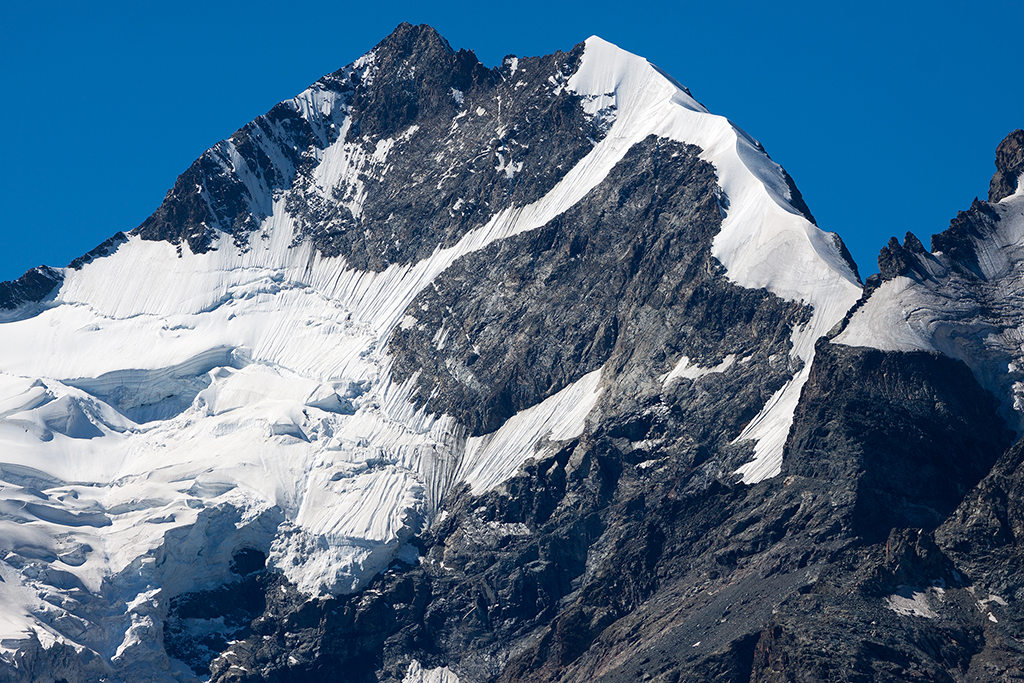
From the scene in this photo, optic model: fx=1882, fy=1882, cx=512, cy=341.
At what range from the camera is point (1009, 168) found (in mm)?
197500

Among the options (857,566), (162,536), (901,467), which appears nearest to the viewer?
(857,566)

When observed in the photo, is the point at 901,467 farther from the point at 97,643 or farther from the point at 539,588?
the point at 97,643

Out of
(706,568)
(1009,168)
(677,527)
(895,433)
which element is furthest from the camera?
(1009,168)

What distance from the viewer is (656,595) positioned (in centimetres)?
16975

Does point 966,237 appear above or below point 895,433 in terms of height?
above

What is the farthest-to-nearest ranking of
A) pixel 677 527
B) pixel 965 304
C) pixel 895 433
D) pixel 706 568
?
pixel 965 304 → pixel 677 527 → pixel 706 568 → pixel 895 433

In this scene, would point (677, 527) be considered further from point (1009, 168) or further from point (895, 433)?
point (1009, 168)

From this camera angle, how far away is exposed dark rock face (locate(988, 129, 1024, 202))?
19562cm

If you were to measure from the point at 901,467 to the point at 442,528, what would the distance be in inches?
2009

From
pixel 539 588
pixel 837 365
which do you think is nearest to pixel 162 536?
pixel 539 588

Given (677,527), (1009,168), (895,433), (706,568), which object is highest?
(1009,168)

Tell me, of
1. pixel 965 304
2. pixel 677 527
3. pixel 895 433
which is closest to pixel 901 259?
pixel 965 304

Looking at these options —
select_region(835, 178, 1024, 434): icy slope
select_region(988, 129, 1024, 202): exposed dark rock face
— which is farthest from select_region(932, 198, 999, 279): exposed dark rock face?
select_region(988, 129, 1024, 202): exposed dark rock face

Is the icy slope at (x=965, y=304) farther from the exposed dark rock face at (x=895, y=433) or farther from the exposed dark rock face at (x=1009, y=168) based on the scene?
the exposed dark rock face at (x=1009, y=168)
